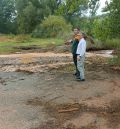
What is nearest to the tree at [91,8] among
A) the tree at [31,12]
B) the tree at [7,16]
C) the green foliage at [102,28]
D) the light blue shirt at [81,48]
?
the green foliage at [102,28]

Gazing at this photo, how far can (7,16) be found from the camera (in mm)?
61844

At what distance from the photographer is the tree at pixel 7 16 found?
61.2 meters

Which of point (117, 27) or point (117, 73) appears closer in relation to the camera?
point (117, 73)

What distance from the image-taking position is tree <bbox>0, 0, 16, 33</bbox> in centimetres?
6125

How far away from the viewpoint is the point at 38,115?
10.2m

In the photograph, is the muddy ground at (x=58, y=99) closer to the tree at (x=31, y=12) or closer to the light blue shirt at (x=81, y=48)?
the light blue shirt at (x=81, y=48)

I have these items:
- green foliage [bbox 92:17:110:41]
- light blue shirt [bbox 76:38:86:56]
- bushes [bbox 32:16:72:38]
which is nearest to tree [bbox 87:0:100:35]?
green foliage [bbox 92:17:110:41]

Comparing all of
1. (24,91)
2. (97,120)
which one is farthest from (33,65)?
(97,120)

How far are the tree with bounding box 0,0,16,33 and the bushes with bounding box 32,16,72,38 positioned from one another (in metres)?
12.3

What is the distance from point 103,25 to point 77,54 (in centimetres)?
539

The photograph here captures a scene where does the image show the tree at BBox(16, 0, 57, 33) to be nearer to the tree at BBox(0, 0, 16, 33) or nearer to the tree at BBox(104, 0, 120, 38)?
the tree at BBox(0, 0, 16, 33)

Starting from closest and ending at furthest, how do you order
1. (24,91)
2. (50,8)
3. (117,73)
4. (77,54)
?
(24,91)
(77,54)
(117,73)
(50,8)

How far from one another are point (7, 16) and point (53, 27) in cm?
1589

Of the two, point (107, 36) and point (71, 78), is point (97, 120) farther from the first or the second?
point (107, 36)
